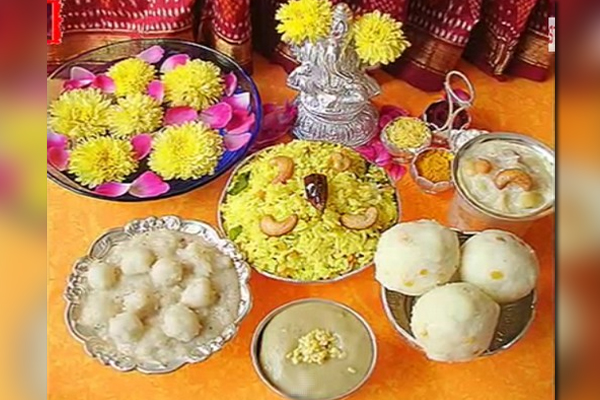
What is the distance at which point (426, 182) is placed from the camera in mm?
1072

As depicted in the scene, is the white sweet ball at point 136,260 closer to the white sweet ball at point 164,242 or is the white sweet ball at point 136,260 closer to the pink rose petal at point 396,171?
the white sweet ball at point 164,242

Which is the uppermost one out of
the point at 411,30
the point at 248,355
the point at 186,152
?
the point at 411,30

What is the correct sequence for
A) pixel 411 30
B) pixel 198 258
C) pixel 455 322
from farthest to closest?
pixel 411 30 < pixel 198 258 < pixel 455 322

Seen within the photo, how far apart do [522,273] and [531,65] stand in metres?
0.41

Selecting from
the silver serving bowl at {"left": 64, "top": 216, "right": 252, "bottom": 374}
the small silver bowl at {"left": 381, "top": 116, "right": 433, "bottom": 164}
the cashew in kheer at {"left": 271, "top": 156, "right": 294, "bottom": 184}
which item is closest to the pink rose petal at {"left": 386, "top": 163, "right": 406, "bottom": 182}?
the small silver bowl at {"left": 381, "top": 116, "right": 433, "bottom": 164}

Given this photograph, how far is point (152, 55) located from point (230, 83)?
4.4 inches

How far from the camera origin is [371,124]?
1128mm

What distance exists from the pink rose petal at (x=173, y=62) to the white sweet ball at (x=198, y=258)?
0.28 metres

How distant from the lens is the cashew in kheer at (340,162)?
106 centimetres

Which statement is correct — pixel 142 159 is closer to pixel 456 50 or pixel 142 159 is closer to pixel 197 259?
pixel 197 259

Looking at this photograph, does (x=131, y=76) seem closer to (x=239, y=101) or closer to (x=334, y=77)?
(x=239, y=101)

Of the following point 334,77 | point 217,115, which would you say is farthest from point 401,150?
point 217,115
